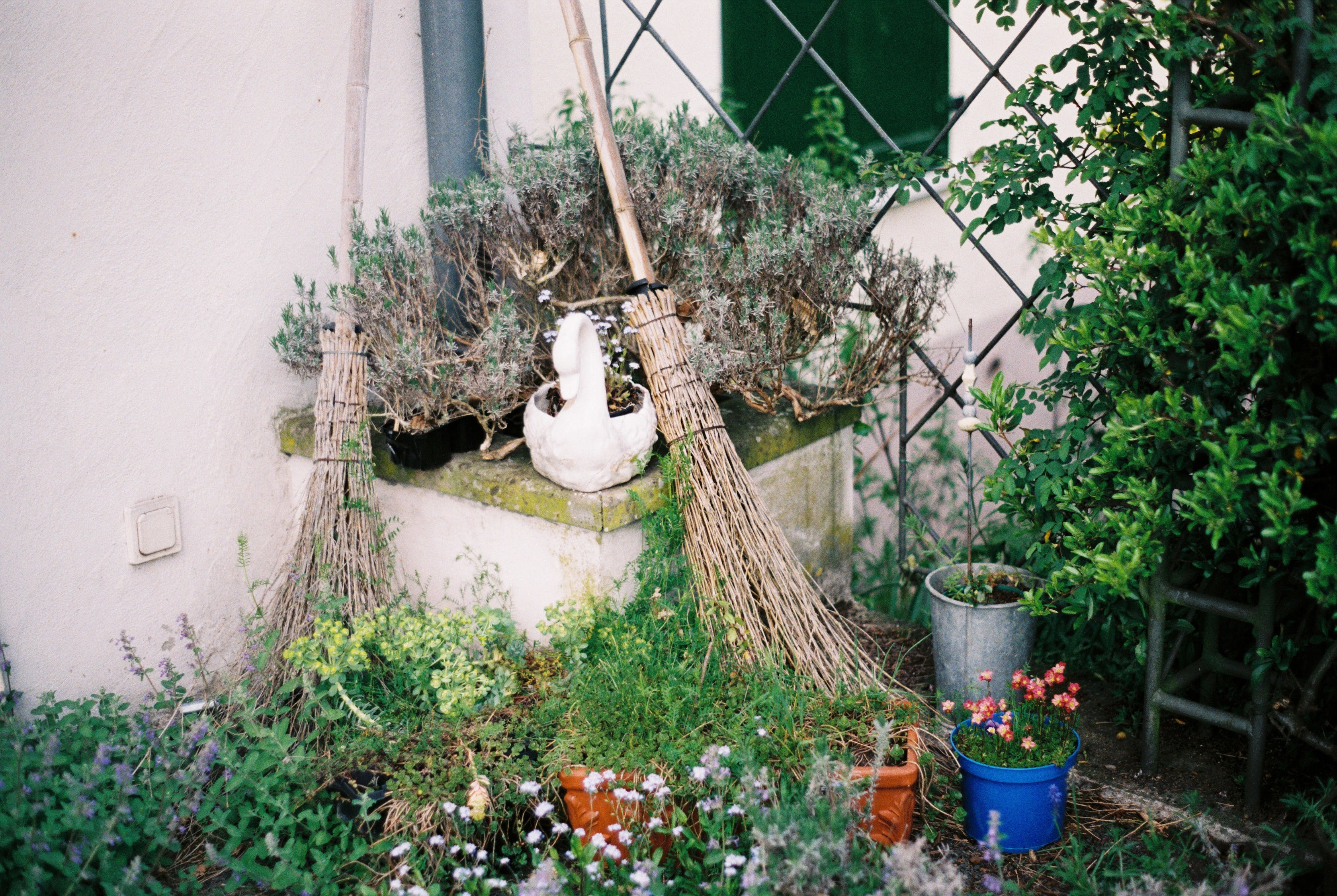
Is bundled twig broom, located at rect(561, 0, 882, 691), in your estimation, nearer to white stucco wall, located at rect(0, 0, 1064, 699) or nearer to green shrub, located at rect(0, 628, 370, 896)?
white stucco wall, located at rect(0, 0, 1064, 699)

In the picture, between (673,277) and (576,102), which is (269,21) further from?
(576,102)

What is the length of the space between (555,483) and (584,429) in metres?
0.22

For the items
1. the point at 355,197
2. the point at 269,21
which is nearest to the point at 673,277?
the point at 355,197

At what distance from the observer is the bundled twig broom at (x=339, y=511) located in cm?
262

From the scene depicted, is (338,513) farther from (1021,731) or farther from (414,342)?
(1021,731)

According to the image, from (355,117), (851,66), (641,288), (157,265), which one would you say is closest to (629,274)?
(641,288)

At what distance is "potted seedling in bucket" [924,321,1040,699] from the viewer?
8.10 feet

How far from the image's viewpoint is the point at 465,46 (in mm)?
3094

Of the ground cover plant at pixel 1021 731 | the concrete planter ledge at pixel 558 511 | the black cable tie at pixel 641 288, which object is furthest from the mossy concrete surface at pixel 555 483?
the ground cover plant at pixel 1021 731

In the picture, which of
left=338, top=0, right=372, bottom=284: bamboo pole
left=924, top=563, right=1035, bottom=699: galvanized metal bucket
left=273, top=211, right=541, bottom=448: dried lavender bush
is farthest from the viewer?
left=338, top=0, right=372, bottom=284: bamboo pole

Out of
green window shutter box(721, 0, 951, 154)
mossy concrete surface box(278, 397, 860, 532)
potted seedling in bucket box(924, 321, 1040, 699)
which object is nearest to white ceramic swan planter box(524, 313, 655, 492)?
mossy concrete surface box(278, 397, 860, 532)

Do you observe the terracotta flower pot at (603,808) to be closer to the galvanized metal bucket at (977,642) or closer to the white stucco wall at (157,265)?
the galvanized metal bucket at (977,642)

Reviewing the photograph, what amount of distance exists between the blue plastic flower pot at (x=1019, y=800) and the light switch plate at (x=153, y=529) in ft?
6.86

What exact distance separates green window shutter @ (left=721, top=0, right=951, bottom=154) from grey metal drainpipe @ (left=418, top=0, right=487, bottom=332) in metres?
2.09
